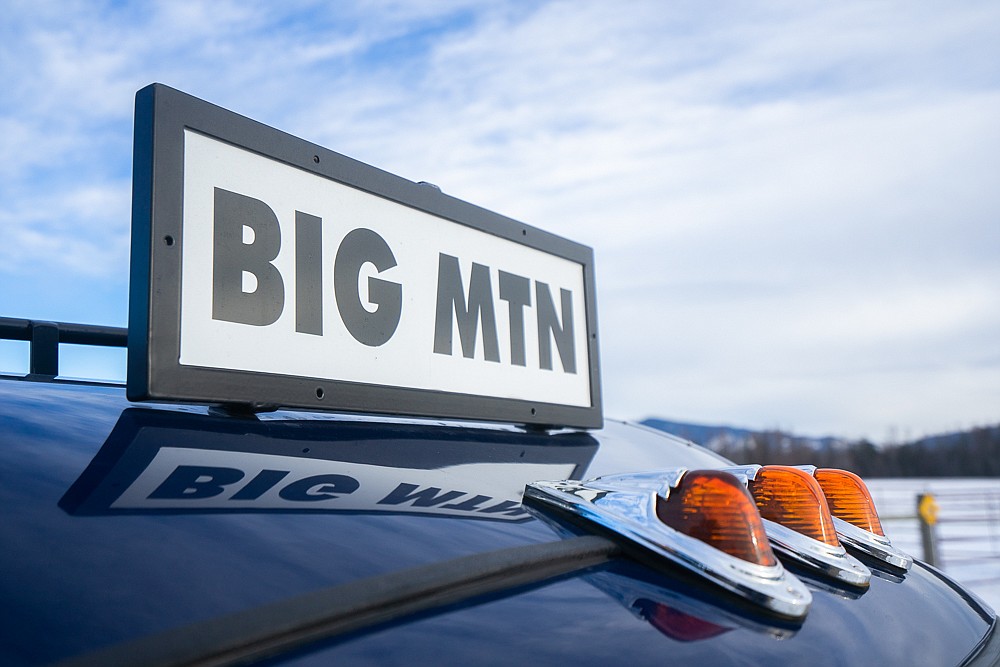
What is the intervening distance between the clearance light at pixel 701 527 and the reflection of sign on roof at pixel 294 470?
108mm

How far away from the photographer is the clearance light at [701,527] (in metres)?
0.98

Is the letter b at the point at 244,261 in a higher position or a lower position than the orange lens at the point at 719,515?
higher

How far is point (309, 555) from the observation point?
0.83 meters

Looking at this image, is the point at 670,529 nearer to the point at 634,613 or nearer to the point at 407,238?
the point at 634,613

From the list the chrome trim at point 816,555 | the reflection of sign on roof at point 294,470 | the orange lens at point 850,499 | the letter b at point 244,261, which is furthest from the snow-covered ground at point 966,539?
the letter b at point 244,261

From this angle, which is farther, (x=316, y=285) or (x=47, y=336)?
(x=47, y=336)

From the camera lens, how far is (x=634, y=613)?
2.97ft

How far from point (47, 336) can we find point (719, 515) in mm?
1517

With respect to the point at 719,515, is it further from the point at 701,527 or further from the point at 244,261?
the point at 244,261

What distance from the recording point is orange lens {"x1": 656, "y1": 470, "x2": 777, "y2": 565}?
1.02m

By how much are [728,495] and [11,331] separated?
1.55 metres

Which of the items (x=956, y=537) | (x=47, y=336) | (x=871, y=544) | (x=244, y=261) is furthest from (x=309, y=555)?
(x=956, y=537)

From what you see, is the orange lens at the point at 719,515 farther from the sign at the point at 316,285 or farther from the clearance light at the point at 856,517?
the sign at the point at 316,285

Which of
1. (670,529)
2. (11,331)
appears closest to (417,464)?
(670,529)
